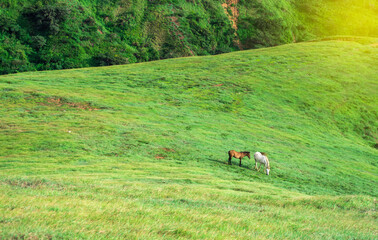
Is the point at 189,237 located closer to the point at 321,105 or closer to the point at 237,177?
the point at 237,177

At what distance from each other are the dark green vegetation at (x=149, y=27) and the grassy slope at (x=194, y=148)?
2600 cm

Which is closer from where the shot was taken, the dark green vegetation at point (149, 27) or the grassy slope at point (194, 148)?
the grassy slope at point (194, 148)

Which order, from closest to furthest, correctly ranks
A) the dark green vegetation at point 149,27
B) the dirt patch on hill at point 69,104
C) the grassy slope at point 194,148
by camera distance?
1. the grassy slope at point 194,148
2. the dirt patch on hill at point 69,104
3. the dark green vegetation at point 149,27

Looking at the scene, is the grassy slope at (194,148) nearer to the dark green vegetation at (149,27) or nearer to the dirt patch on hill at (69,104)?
the dirt patch on hill at (69,104)

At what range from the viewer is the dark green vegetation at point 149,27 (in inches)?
3241

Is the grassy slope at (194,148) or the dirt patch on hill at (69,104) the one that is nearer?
the grassy slope at (194,148)

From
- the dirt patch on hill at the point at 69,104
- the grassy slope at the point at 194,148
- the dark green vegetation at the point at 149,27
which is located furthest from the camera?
the dark green vegetation at the point at 149,27

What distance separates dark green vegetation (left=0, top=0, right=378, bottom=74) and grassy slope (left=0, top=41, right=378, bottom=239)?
2600 cm

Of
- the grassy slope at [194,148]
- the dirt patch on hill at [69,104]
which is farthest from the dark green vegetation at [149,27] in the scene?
the dirt patch on hill at [69,104]

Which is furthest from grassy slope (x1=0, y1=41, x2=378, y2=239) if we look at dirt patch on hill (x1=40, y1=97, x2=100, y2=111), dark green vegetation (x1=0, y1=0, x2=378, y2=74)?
dark green vegetation (x1=0, y1=0, x2=378, y2=74)

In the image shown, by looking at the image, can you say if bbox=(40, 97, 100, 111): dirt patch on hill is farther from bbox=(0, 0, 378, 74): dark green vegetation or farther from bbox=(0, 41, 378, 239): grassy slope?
bbox=(0, 0, 378, 74): dark green vegetation

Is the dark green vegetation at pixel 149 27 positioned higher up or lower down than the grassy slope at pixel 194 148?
higher up

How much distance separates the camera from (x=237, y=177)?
23.2 meters

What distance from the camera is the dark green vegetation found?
8231 centimetres
